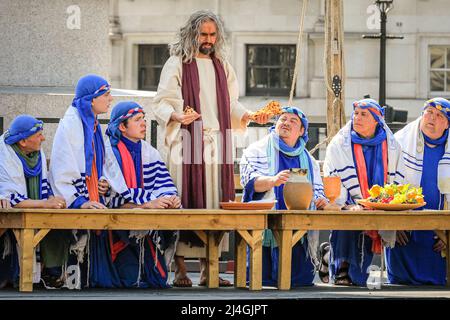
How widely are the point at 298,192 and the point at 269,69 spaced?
72.8ft

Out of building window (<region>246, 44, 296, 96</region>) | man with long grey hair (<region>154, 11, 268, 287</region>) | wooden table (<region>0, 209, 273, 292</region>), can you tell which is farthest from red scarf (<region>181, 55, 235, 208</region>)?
building window (<region>246, 44, 296, 96</region>)

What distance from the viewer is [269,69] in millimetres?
32531

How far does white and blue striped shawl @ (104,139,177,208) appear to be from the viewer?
34.6 feet

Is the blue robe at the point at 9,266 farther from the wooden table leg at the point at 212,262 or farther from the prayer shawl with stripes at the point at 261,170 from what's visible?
the prayer shawl with stripes at the point at 261,170

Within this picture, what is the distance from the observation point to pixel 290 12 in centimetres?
3147

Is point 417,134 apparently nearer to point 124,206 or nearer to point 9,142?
point 124,206

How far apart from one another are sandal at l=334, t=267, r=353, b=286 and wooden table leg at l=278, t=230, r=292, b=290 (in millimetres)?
868

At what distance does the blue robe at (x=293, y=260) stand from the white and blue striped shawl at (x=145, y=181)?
83 cm

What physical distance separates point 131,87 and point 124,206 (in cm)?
2185

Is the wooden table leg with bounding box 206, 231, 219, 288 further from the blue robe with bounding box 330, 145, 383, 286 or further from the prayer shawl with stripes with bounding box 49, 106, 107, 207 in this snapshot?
the blue robe with bounding box 330, 145, 383, 286

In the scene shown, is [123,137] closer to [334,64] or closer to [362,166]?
[362,166]
